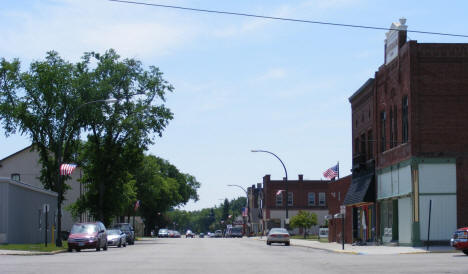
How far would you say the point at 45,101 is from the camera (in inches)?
2243

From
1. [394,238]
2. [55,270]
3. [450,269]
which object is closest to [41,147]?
[394,238]

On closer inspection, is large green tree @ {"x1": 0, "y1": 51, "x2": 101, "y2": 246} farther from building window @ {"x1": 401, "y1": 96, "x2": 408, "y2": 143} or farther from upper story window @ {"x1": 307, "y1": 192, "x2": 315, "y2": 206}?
upper story window @ {"x1": 307, "y1": 192, "x2": 315, "y2": 206}

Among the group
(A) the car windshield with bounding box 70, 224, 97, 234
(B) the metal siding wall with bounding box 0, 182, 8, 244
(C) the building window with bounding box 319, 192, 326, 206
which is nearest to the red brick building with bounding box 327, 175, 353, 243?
(A) the car windshield with bounding box 70, 224, 97, 234

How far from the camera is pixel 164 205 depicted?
111 metres

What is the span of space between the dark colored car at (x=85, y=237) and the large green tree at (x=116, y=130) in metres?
21.3

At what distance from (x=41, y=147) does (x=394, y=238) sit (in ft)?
98.1

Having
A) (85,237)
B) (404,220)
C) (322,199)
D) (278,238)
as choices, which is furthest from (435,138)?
Result: (322,199)

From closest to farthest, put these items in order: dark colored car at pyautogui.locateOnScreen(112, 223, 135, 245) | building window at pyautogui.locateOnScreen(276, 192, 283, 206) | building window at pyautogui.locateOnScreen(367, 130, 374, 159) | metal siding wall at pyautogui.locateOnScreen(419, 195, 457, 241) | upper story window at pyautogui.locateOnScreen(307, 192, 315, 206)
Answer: metal siding wall at pyautogui.locateOnScreen(419, 195, 457, 241)
building window at pyautogui.locateOnScreen(367, 130, 374, 159)
dark colored car at pyautogui.locateOnScreen(112, 223, 135, 245)
upper story window at pyautogui.locateOnScreen(307, 192, 315, 206)
building window at pyautogui.locateOnScreen(276, 192, 283, 206)

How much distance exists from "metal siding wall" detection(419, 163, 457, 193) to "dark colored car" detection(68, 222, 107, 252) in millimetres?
18048

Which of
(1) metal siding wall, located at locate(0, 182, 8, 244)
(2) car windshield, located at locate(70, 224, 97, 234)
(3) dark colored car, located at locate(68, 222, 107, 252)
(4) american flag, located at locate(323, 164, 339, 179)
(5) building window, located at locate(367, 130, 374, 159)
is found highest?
(5) building window, located at locate(367, 130, 374, 159)

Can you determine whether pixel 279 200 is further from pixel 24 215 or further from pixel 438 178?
pixel 438 178

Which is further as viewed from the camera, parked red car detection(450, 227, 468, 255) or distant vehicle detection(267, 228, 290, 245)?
distant vehicle detection(267, 228, 290, 245)

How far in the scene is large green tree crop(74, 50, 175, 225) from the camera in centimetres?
6097

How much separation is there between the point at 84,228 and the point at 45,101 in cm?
2037
